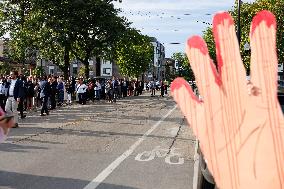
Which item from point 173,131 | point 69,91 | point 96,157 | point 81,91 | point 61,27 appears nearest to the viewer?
point 96,157

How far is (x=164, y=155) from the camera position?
37.2 feet

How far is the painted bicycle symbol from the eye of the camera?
10602mm

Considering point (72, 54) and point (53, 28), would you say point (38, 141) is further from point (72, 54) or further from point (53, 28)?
point (72, 54)

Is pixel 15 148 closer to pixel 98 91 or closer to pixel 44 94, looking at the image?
pixel 44 94

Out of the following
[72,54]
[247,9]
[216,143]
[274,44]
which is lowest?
[216,143]

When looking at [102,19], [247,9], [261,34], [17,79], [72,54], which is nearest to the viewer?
[261,34]

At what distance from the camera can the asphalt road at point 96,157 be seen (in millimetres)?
8461

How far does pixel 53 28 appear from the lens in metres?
40.3

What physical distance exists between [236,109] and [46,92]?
788 inches

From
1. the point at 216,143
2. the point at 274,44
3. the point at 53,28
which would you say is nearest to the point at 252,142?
the point at 216,143

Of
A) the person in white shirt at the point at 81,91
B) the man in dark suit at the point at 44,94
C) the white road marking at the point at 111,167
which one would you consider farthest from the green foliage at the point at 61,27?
the white road marking at the point at 111,167

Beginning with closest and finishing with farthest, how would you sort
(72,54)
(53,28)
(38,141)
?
(38,141) < (53,28) < (72,54)

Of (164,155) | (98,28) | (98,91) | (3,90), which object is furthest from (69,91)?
(164,155)

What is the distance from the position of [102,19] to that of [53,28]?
6.15 m
